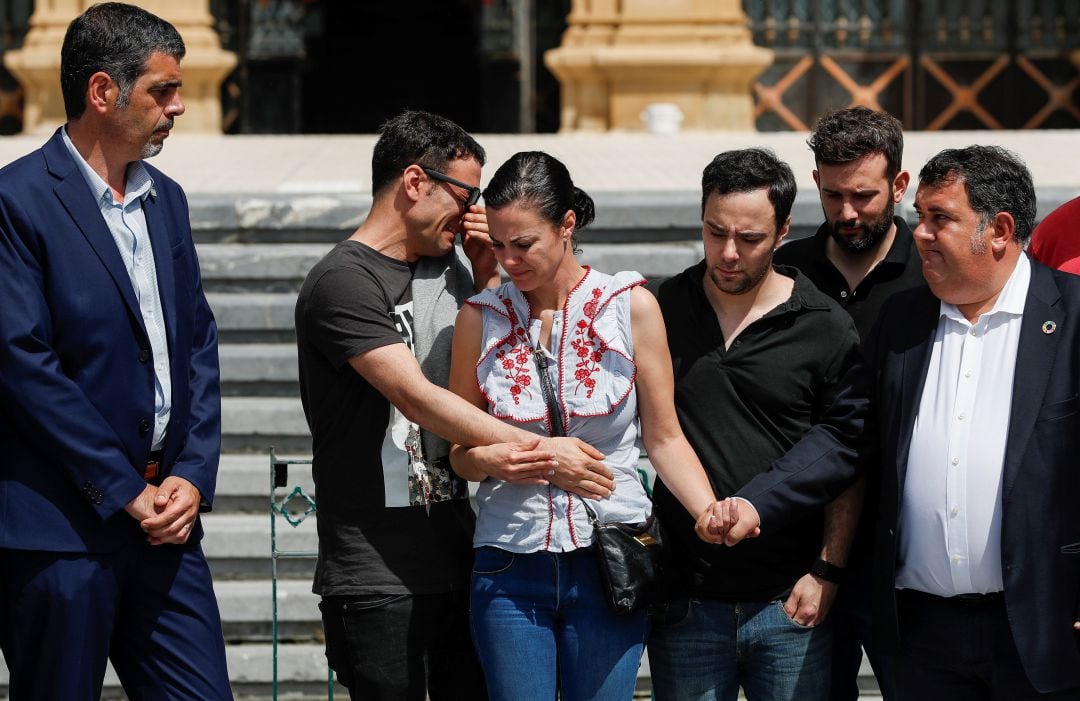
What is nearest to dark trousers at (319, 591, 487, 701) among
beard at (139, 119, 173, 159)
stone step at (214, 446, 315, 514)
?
beard at (139, 119, 173, 159)

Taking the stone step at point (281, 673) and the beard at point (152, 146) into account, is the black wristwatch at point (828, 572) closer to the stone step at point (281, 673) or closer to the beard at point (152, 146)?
the beard at point (152, 146)

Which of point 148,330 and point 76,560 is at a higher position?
point 148,330

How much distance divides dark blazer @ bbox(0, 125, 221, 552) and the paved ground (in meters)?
3.13

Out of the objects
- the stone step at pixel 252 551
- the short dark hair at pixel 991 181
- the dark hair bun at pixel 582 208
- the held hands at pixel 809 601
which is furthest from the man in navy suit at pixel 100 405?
the stone step at pixel 252 551

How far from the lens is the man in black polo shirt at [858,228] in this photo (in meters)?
3.92

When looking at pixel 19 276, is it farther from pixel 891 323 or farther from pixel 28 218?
pixel 891 323

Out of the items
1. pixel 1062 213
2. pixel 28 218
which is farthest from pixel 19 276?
pixel 1062 213

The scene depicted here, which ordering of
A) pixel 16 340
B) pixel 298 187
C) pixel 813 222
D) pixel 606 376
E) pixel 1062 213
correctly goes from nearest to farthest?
pixel 16 340, pixel 606 376, pixel 1062 213, pixel 813 222, pixel 298 187

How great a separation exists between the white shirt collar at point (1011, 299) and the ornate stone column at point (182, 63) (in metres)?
8.35

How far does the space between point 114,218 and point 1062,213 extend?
2.53m

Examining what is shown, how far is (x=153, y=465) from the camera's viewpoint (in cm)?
361

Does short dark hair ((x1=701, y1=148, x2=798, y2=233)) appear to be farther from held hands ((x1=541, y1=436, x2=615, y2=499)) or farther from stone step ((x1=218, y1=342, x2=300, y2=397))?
stone step ((x1=218, y1=342, x2=300, y2=397))

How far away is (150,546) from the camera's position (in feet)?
11.7

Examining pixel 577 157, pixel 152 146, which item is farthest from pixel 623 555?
pixel 577 157
